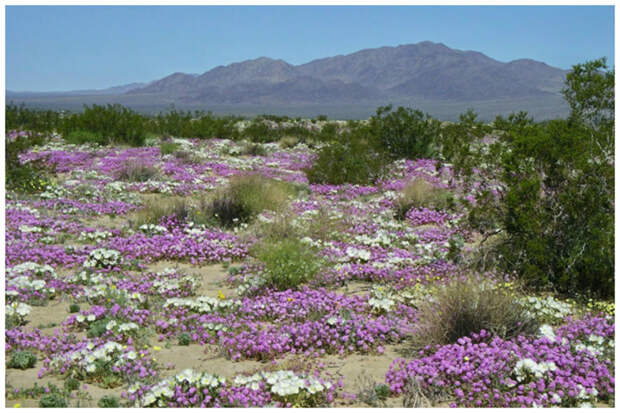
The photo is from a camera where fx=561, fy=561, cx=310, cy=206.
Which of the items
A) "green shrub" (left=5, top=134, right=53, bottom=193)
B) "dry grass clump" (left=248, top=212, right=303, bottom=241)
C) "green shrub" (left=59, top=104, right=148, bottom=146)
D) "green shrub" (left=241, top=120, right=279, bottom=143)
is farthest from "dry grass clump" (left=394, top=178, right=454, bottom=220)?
"green shrub" (left=241, top=120, right=279, bottom=143)

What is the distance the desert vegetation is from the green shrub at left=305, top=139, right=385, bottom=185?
138 inches

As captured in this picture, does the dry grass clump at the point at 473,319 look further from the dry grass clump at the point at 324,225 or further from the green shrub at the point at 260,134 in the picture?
the green shrub at the point at 260,134

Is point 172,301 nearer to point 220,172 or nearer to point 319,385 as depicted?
point 319,385

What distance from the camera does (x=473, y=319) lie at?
5.53 meters

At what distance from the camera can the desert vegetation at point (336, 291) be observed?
4688 millimetres

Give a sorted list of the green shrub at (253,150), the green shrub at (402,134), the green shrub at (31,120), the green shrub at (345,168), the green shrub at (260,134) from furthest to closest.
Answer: the green shrub at (260,134), the green shrub at (31,120), the green shrub at (253,150), the green shrub at (402,134), the green shrub at (345,168)

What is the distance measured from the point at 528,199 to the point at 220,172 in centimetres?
1182

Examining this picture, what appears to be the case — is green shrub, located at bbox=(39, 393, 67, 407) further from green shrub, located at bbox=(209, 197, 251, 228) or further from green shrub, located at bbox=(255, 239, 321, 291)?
green shrub, located at bbox=(209, 197, 251, 228)

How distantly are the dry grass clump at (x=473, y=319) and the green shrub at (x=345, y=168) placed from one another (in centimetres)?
1091

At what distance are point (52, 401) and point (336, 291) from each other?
12.8 ft

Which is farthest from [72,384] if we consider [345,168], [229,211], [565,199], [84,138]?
[84,138]

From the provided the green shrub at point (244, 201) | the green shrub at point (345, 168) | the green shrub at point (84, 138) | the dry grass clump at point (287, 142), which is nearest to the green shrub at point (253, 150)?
the dry grass clump at point (287, 142)

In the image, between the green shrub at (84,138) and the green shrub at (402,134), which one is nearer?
the green shrub at (402,134)
